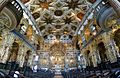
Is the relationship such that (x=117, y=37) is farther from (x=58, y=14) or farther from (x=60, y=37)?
(x=60, y=37)

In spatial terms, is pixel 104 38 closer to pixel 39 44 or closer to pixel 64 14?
pixel 64 14

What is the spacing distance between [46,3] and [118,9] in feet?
51.0

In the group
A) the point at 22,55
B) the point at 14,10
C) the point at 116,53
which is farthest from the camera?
the point at 22,55

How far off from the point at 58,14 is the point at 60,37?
5.01 m

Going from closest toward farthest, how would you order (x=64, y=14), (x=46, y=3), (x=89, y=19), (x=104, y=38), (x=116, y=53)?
(x=116, y=53), (x=104, y=38), (x=89, y=19), (x=46, y=3), (x=64, y=14)

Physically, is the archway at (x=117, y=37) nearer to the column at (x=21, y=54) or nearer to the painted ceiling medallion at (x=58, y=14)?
the painted ceiling medallion at (x=58, y=14)

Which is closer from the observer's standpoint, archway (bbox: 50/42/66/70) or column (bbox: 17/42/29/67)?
column (bbox: 17/42/29/67)

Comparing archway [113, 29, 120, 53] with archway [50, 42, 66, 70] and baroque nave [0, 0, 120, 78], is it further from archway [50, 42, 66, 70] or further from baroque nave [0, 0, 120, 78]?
archway [50, 42, 66, 70]

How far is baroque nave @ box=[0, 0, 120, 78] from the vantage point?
1484 cm

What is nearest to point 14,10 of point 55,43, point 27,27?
Result: point 27,27

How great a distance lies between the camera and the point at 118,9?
324 inches

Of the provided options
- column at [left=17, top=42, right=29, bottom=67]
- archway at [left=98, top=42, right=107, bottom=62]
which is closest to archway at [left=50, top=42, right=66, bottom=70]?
column at [left=17, top=42, right=29, bottom=67]

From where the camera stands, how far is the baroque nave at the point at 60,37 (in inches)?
584

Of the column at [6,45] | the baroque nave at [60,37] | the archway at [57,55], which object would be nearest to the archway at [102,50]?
the baroque nave at [60,37]
